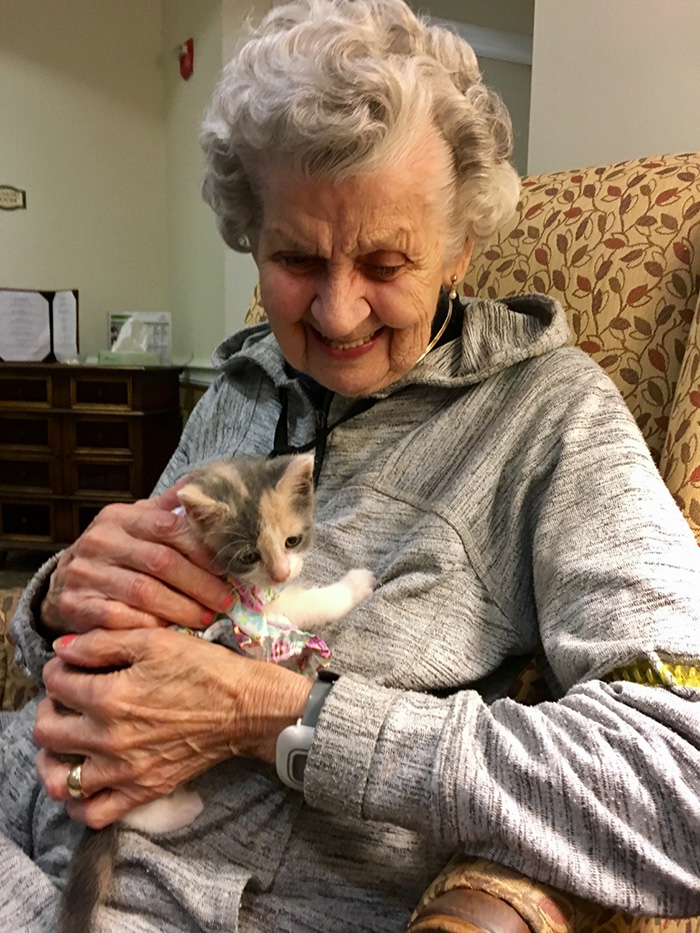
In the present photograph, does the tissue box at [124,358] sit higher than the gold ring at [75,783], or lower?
higher

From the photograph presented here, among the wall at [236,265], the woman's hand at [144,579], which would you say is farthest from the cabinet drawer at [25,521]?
the woman's hand at [144,579]

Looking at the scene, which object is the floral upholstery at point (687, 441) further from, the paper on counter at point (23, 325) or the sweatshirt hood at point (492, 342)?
the paper on counter at point (23, 325)

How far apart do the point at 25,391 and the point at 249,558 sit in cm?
278

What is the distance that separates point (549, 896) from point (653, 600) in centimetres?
30

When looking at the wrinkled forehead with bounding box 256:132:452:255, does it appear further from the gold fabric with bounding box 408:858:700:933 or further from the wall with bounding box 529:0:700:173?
the wall with bounding box 529:0:700:173

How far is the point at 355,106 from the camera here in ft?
2.94

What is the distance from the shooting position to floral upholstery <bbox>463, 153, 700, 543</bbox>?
1146 millimetres

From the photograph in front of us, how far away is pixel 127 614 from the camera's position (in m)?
0.94

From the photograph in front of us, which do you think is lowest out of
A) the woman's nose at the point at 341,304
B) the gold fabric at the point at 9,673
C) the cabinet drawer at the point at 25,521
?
the cabinet drawer at the point at 25,521

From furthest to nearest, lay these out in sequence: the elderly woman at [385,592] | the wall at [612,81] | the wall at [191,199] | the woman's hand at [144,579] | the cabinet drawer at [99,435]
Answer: the cabinet drawer at [99,435] → the wall at [191,199] → the wall at [612,81] → the woman's hand at [144,579] → the elderly woman at [385,592]

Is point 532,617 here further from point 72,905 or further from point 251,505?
point 72,905

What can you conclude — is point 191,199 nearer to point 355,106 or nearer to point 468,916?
point 355,106

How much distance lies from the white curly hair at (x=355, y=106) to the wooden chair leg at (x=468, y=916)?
80 cm

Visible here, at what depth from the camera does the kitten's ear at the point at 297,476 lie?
953mm
